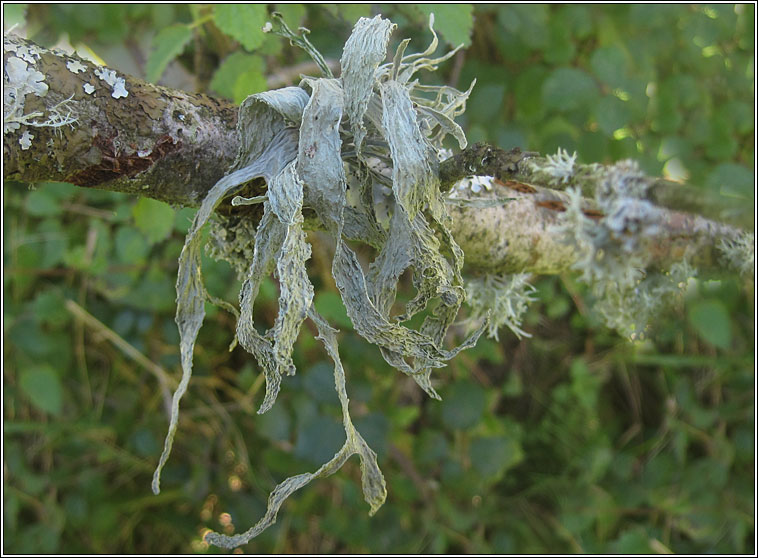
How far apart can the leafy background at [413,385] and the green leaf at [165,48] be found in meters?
0.10

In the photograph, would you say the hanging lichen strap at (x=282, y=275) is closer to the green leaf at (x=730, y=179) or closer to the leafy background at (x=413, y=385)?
the leafy background at (x=413, y=385)

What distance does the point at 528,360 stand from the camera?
146 cm

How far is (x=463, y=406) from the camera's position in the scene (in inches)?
44.5

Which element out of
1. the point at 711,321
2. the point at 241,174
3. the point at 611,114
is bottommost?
the point at 711,321

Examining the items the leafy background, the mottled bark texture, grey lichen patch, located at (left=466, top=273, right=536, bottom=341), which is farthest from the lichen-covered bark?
the leafy background

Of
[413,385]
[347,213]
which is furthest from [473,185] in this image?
[413,385]

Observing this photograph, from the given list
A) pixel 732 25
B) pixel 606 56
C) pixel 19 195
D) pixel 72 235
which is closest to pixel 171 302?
pixel 72 235

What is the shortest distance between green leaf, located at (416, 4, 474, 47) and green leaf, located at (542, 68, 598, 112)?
0.28m

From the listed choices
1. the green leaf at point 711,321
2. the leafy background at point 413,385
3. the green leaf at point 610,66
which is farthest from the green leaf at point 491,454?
the green leaf at point 610,66

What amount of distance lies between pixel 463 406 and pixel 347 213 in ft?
2.46

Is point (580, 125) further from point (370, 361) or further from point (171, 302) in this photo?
point (171, 302)

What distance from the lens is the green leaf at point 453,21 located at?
0.70m

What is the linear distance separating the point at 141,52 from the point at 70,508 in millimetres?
862

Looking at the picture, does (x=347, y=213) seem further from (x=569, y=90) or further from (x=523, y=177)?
(x=569, y=90)
